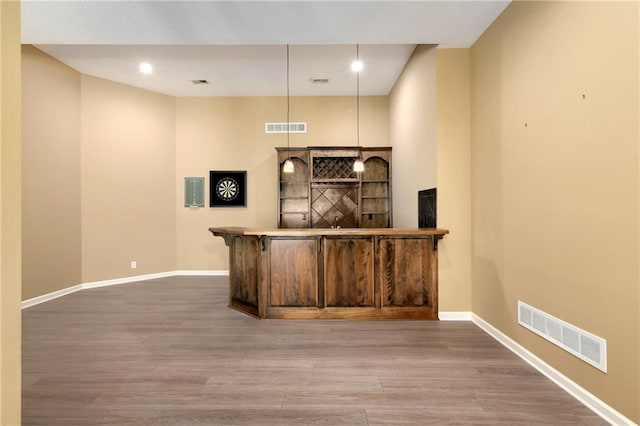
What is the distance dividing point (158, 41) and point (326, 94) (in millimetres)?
3462

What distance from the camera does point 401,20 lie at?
3.20m

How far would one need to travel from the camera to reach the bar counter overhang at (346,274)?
389cm

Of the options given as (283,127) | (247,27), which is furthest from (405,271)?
(283,127)

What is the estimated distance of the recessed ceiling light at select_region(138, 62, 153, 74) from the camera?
5.05 m

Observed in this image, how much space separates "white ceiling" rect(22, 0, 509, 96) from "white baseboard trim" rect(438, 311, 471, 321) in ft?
10.0

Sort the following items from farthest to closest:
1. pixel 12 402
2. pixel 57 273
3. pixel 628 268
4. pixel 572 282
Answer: pixel 57 273, pixel 572 282, pixel 628 268, pixel 12 402

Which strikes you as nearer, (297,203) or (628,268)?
(628,268)

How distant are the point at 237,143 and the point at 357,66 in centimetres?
284

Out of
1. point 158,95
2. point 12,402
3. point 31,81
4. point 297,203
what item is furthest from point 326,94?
point 12,402

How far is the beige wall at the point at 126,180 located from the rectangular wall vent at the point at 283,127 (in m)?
1.89

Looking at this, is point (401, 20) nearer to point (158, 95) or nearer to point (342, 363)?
point (342, 363)

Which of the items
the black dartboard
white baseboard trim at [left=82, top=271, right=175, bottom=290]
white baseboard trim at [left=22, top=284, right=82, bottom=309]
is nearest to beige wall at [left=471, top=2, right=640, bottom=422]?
the black dartboard

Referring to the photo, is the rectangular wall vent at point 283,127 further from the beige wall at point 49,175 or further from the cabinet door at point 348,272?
the cabinet door at point 348,272

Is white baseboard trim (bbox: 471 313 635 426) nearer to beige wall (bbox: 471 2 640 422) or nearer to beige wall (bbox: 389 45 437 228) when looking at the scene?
beige wall (bbox: 471 2 640 422)
